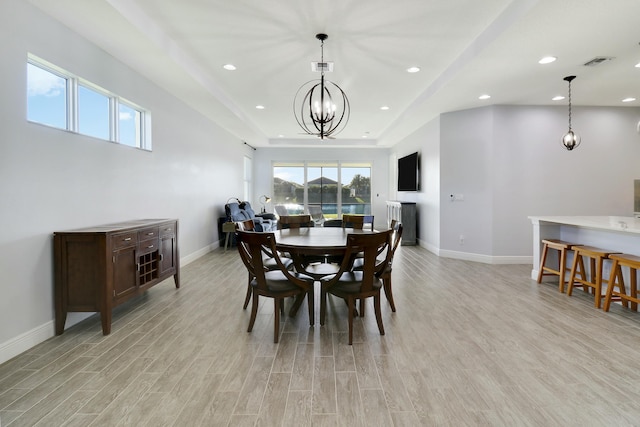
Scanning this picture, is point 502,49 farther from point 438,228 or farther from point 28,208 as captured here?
point 28,208

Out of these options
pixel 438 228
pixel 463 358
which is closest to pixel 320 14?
pixel 463 358

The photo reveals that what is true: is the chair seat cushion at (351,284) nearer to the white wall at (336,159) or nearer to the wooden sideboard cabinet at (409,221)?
the wooden sideboard cabinet at (409,221)

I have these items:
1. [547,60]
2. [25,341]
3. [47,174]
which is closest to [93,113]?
[47,174]

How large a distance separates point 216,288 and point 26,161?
7.68 feet

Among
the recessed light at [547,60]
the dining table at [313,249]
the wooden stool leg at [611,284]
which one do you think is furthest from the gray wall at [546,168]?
the dining table at [313,249]

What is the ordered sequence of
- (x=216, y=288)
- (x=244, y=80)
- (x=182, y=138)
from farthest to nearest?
(x=182, y=138) → (x=244, y=80) → (x=216, y=288)

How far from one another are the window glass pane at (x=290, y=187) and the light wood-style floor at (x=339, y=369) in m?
7.33

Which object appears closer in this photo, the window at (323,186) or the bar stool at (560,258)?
the bar stool at (560,258)

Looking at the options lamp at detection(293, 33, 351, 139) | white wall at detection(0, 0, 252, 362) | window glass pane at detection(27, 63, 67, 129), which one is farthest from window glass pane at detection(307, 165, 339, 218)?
window glass pane at detection(27, 63, 67, 129)

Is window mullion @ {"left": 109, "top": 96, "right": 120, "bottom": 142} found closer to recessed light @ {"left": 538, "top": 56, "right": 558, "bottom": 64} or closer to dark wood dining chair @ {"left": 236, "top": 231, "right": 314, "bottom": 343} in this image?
dark wood dining chair @ {"left": 236, "top": 231, "right": 314, "bottom": 343}

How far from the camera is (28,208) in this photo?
2.48 metres

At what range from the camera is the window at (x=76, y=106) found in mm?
2639

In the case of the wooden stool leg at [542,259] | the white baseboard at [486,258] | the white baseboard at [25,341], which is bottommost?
the white baseboard at [25,341]

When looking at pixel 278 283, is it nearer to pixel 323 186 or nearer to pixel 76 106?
pixel 76 106
